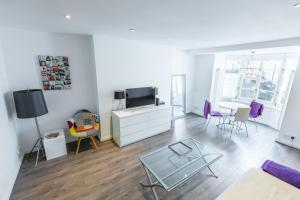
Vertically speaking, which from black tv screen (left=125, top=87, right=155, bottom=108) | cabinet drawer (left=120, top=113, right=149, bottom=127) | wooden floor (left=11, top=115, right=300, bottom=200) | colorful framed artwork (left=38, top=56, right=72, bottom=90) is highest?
colorful framed artwork (left=38, top=56, right=72, bottom=90)

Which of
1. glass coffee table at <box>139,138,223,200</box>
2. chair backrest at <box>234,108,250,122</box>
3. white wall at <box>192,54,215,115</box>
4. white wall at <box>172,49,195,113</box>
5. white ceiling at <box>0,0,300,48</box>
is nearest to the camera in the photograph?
white ceiling at <box>0,0,300,48</box>

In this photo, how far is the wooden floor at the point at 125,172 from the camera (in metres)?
2.16

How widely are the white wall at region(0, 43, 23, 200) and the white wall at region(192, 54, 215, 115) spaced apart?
212 inches

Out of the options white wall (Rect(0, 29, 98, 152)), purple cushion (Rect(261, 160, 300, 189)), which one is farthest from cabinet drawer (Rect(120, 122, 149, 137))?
purple cushion (Rect(261, 160, 300, 189))

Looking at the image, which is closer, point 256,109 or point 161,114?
point 161,114

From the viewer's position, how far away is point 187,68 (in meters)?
5.35

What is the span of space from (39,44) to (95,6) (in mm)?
2009

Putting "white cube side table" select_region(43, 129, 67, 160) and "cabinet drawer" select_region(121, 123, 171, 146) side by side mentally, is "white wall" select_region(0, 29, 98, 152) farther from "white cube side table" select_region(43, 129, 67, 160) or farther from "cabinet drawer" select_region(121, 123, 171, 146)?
"cabinet drawer" select_region(121, 123, 171, 146)

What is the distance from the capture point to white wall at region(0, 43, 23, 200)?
200 cm

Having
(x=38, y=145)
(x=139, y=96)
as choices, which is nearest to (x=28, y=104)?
(x=38, y=145)

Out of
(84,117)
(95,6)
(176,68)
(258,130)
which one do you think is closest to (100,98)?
(84,117)

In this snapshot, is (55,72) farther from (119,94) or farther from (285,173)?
(285,173)

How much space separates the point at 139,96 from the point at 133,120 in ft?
2.41

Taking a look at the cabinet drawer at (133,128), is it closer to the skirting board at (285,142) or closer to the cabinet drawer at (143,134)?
the cabinet drawer at (143,134)
